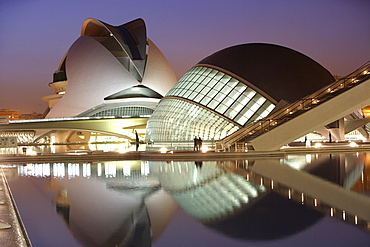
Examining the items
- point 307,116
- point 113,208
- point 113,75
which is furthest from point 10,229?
point 113,75

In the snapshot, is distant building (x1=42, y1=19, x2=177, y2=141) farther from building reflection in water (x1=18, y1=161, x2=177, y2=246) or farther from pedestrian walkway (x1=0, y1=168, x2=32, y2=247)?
pedestrian walkway (x1=0, y1=168, x2=32, y2=247)

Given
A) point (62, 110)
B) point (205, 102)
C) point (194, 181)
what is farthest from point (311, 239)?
point (62, 110)

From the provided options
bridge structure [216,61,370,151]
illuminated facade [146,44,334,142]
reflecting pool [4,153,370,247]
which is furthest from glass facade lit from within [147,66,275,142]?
reflecting pool [4,153,370,247]

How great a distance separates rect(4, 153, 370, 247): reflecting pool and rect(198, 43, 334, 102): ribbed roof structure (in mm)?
16512

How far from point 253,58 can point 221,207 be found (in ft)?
82.7

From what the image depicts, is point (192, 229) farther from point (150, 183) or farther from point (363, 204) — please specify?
point (150, 183)

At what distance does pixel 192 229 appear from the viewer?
7.86 metres

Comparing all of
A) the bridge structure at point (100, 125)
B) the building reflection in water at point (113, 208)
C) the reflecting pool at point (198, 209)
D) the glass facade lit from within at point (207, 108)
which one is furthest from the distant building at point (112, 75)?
the reflecting pool at point (198, 209)

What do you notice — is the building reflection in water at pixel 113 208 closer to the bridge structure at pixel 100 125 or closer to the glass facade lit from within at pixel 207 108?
the glass facade lit from within at pixel 207 108

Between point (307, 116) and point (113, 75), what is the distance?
148ft

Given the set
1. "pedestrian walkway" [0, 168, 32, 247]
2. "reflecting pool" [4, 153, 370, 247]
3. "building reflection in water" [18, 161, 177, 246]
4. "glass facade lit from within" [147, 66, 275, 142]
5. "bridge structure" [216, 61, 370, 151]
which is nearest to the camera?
"pedestrian walkway" [0, 168, 32, 247]

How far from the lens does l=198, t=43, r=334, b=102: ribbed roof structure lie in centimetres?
3156

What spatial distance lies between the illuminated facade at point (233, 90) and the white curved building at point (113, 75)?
2880cm

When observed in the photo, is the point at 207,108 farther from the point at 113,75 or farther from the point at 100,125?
the point at 113,75
